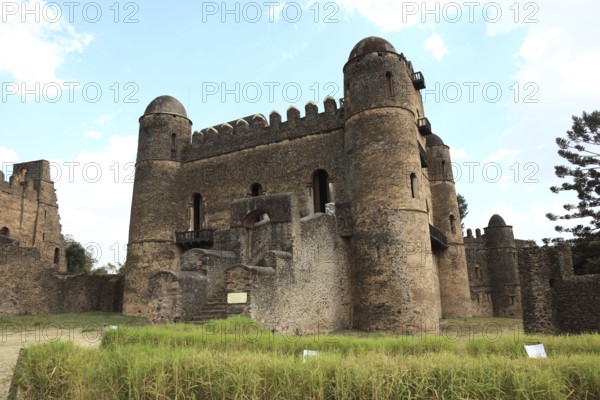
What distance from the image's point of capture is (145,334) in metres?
8.16

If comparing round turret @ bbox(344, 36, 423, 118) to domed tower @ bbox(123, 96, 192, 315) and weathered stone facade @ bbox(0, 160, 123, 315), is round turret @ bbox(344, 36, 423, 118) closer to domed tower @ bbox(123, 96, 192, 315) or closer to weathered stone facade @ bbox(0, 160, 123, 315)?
domed tower @ bbox(123, 96, 192, 315)

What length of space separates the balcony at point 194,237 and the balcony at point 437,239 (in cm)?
1041

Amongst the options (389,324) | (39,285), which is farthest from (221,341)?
(39,285)

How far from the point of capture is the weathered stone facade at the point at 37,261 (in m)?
21.0

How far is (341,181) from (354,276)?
434 centimetres

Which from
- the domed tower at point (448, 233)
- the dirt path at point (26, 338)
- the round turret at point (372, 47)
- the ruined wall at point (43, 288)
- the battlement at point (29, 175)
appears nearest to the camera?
the dirt path at point (26, 338)

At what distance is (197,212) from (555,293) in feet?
55.6

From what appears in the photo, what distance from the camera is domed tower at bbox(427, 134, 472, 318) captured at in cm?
2358

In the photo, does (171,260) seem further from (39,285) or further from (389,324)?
(389,324)

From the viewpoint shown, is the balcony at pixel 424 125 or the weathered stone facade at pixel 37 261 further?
the balcony at pixel 424 125

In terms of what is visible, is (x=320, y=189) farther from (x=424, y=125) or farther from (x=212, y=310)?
(x=212, y=310)

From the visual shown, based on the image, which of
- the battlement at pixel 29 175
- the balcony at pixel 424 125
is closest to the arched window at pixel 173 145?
the battlement at pixel 29 175

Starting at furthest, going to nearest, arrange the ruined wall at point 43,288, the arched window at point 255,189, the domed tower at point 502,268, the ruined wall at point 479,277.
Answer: the ruined wall at point 479,277
the domed tower at point 502,268
the arched window at point 255,189
the ruined wall at point 43,288

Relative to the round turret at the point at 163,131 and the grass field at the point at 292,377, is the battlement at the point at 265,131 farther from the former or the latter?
the grass field at the point at 292,377
